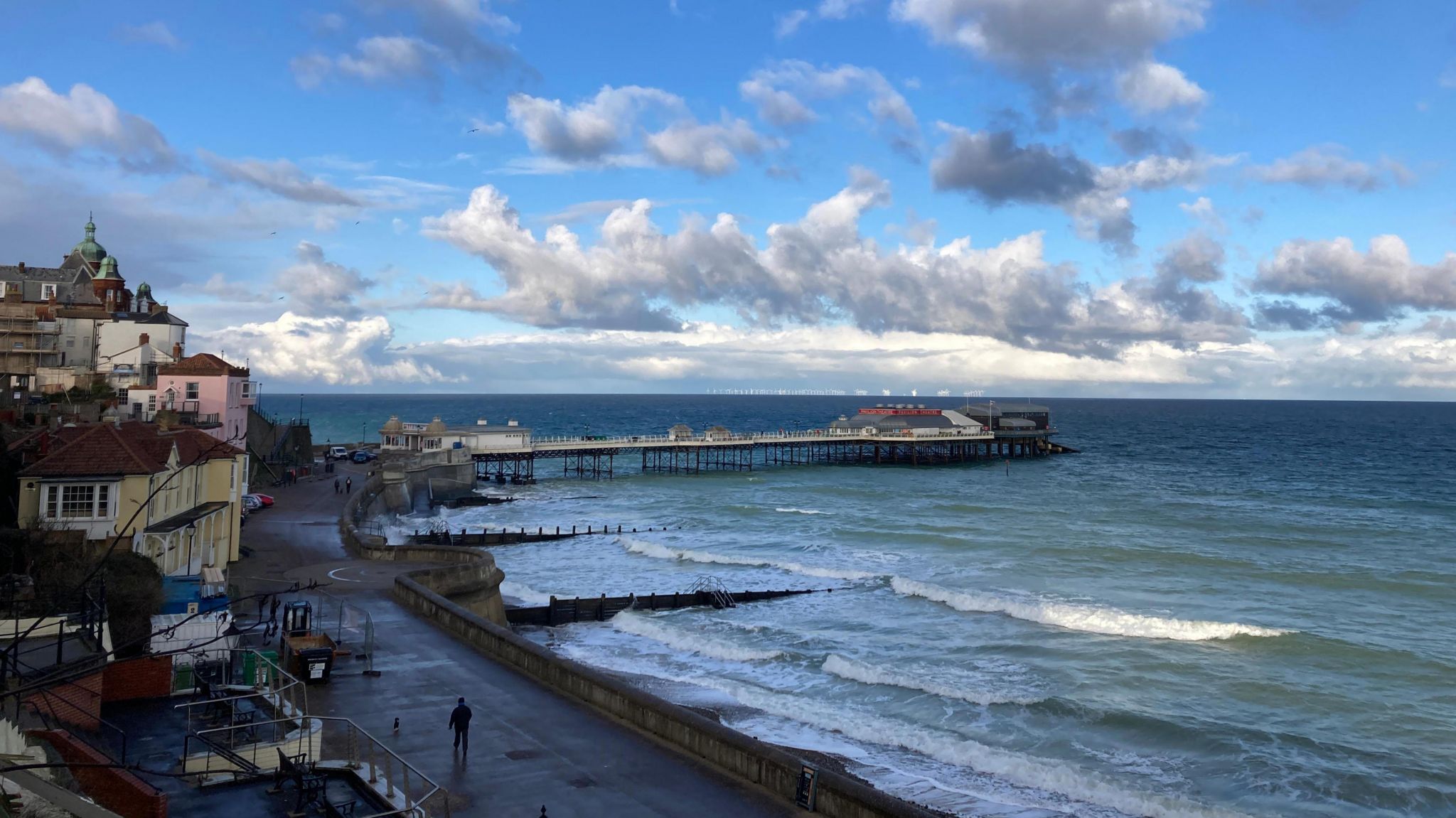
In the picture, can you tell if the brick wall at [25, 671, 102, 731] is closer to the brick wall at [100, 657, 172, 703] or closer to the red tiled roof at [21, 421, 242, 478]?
the brick wall at [100, 657, 172, 703]

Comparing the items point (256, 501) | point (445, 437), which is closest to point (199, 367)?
point (256, 501)

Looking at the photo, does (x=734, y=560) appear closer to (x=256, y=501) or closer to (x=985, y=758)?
(x=256, y=501)

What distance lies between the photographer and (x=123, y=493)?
78.9 feet

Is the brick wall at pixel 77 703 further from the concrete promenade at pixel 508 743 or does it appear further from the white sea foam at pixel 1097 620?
the white sea foam at pixel 1097 620

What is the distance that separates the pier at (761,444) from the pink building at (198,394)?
3499cm

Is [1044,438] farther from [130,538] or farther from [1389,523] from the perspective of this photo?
[130,538]

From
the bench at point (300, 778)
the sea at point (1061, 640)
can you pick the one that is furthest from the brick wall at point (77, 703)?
the sea at point (1061, 640)

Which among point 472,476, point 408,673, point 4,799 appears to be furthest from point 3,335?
point 4,799

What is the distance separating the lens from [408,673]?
65.5 feet

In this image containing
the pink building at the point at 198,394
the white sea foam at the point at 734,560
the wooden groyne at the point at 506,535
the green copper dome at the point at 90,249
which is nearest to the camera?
the pink building at the point at 198,394

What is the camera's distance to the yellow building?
23.2 metres

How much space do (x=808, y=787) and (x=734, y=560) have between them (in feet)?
106

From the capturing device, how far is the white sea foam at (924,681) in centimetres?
2514

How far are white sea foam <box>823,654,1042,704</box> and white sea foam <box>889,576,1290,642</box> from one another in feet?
23.4
